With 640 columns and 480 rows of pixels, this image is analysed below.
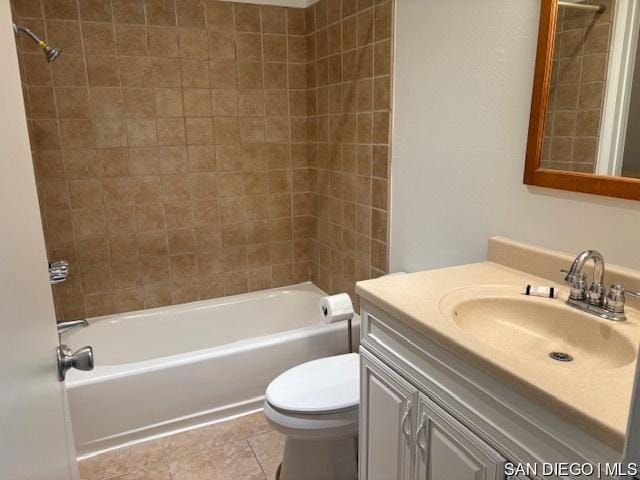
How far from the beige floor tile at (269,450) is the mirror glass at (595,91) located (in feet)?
5.25

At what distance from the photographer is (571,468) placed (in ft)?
2.70

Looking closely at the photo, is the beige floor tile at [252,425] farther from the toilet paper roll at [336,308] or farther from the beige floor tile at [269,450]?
the toilet paper roll at [336,308]

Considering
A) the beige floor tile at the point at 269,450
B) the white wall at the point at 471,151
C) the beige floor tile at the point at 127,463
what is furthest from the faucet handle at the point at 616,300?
the beige floor tile at the point at 127,463

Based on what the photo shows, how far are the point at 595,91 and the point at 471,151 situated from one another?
1.59 ft

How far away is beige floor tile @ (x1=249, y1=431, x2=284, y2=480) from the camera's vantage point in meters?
2.00

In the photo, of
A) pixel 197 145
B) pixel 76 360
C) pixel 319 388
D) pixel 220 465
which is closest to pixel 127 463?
pixel 220 465

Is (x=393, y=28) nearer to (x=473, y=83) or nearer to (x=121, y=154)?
(x=473, y=83)

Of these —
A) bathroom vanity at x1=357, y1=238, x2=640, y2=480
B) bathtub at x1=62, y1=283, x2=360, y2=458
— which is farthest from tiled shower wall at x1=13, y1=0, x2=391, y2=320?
bathroom vanity at x1=357, y1=238, x2=640, y2=480

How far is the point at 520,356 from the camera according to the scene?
0.98 metres

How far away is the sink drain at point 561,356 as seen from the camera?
1.16 meters

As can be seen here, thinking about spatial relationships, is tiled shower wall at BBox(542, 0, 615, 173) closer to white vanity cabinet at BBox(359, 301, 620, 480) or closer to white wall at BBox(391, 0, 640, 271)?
white wall at BBox(391, 0, 640, 271)

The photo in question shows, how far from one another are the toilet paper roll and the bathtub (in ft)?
0.69

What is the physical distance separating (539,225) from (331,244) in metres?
1.50

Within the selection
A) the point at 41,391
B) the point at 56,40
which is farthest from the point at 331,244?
the point at 41,391
